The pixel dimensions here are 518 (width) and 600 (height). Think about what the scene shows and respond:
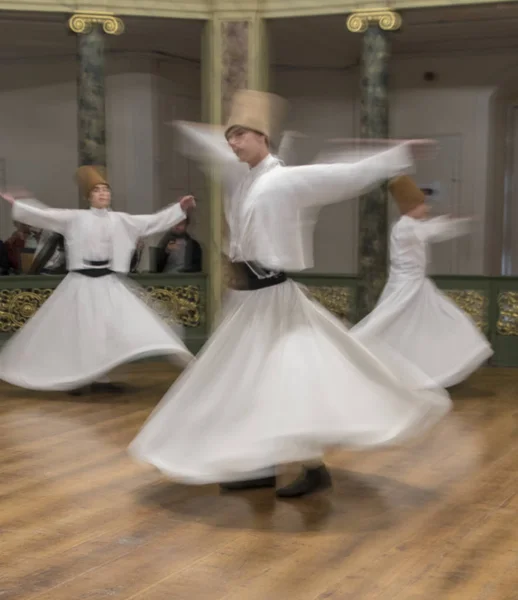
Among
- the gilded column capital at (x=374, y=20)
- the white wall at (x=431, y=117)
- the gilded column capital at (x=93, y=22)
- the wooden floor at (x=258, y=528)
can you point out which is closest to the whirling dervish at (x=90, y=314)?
the wooden floor at (x=258, y=528)

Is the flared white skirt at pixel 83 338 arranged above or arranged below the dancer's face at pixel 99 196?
below

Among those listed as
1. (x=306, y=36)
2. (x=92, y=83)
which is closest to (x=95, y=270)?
(x=92, y=83)

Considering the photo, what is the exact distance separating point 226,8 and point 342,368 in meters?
5.34

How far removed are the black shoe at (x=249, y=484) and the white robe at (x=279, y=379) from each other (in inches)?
6.7

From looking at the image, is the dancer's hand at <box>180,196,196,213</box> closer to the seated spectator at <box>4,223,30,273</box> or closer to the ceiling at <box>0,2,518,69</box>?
the ceiling at <box>0,2,518,69</box>

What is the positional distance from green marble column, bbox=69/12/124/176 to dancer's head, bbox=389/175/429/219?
2.76 metres

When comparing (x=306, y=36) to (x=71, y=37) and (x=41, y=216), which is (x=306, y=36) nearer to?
(x=71, y=37)

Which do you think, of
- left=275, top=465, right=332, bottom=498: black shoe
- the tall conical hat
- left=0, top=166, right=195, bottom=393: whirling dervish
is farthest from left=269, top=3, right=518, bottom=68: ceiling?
left=275, top=465, right=332, bottom=498: black shoe

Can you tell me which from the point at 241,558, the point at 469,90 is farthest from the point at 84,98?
the point at 241,558

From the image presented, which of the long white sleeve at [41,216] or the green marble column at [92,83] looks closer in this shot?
the long white sleeve at [41,216]

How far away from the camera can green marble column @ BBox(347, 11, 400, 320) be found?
7871mm

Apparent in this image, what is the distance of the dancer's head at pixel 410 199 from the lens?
659cm

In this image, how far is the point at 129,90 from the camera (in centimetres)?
1010

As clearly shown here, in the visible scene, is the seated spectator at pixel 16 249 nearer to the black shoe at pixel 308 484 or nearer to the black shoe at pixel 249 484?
the black shoe at pixel 249 484
